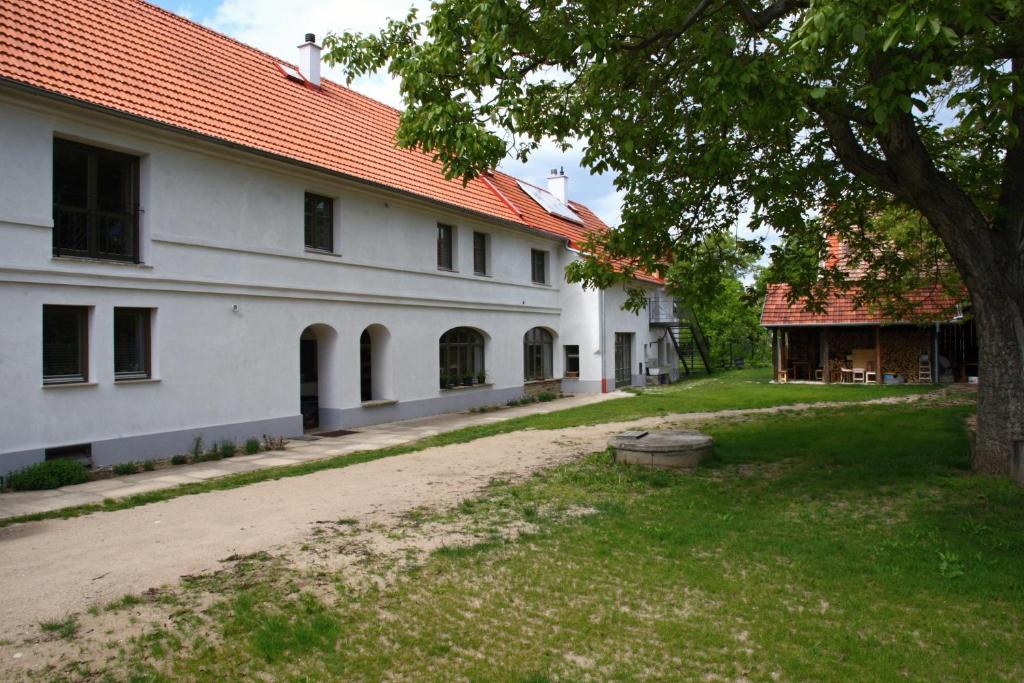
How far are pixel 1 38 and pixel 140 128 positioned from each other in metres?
2.14

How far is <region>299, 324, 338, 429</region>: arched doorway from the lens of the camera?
1560 cm

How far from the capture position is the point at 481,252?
69.2ft

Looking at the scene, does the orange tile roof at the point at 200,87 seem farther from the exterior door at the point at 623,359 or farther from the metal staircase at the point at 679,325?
the metal staircase at the point at 679,325

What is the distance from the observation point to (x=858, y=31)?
16.8ft

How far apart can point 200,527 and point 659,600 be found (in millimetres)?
4909

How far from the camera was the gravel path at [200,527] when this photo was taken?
5340 millimetres

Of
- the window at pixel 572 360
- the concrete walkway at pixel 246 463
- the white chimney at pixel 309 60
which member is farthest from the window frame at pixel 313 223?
the window at pixel 572 360

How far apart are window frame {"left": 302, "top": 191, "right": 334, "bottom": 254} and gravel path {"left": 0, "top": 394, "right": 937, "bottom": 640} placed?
5966 mm

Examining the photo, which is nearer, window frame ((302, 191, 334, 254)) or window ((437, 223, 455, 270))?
window frame ((302, 191, 334, 254))

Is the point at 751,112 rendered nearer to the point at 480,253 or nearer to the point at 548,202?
the point at 480,253

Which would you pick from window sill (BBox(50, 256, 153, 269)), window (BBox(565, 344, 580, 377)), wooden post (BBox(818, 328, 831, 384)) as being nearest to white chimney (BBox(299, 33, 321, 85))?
window sill (BBox(50, 256, 153, 269))

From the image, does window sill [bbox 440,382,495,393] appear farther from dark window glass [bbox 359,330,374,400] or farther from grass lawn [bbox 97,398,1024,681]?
grass lawn [bbox 97,398,1024,681]

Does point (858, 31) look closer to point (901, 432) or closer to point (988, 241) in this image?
point (988, 241)

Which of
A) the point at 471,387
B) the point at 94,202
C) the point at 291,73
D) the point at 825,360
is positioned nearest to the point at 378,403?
the point at 471,387
